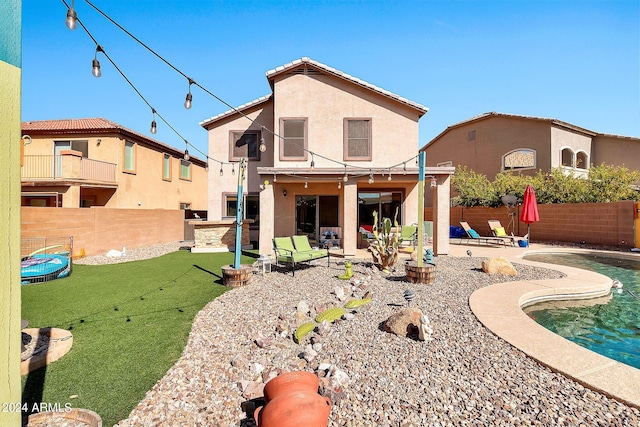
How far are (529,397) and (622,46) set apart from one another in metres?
11.7

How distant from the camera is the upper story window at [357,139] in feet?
45.9

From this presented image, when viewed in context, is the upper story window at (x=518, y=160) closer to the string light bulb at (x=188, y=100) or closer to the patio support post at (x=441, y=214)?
the patio support post at (x=441, y=214)

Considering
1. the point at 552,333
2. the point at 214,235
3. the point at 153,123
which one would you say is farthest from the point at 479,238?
Answer: the point at 153,123

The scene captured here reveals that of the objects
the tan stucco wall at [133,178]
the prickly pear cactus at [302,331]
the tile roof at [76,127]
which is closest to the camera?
the prickly pear cactus at [302,331]

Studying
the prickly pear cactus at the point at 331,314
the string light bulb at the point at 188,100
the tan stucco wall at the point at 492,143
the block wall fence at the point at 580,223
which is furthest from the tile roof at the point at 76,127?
the tan stucco wall at the point at 492,143

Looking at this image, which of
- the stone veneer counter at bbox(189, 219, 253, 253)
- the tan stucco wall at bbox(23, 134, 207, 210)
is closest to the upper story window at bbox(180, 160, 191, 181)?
the tan stucco wall at bbox(23, 134, 207, 210)

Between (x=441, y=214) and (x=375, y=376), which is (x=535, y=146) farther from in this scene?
(x=375, y=376)

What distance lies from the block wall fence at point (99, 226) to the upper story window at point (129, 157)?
Result: 4089 millimetres

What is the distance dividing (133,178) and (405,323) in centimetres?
2010

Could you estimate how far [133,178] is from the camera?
64.2 ft

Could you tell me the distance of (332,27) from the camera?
926cm

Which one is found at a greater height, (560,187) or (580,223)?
(560,187)

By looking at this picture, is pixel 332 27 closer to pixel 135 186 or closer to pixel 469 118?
pixel 135 186

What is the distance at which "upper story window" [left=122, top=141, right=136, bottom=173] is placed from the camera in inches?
748
